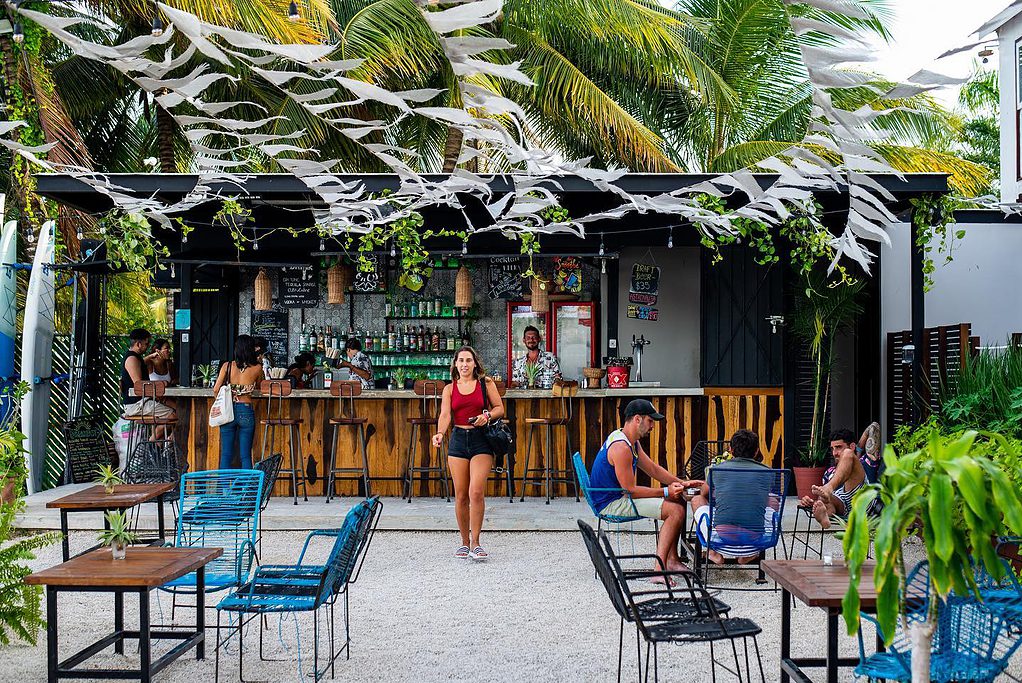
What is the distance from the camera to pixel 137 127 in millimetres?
16266

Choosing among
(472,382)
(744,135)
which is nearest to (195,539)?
(472,382)

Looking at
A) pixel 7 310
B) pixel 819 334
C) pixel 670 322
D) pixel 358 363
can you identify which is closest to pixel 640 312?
pixel 670 322

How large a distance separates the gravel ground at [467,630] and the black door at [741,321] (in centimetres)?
374

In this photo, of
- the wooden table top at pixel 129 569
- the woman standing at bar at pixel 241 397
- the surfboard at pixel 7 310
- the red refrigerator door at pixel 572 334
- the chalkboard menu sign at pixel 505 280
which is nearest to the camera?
the wooden table top at pixel 129 569

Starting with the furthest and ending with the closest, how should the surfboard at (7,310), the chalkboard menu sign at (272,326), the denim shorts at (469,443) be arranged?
1. the chalkboard menu sign at (272,326)
2. the surfboard at (7,310)
3. the denim shorts at (469,443)

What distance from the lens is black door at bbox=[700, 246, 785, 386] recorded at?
35.1 feet

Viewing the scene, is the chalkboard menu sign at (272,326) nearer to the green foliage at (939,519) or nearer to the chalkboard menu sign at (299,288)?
the chalkboard menu sign at (299,288)

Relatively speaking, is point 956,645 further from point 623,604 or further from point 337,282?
point 337,282

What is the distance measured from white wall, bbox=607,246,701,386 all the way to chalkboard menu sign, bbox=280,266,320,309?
3500 millimetres

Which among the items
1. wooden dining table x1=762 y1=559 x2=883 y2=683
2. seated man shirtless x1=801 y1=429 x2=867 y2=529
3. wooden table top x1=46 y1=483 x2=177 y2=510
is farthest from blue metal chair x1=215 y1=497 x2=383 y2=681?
seated man shirtless x1=801 y1=429 x2=867 y2=529

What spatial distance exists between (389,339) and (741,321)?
424 centimetres

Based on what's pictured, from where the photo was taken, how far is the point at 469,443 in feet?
24.2

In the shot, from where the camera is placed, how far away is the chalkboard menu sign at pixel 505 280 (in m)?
12.3

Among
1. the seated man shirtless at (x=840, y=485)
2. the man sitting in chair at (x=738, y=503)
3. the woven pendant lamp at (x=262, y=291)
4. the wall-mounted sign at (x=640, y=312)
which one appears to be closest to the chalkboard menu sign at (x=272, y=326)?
the woven pendant lamp at (x=262, y=291)
